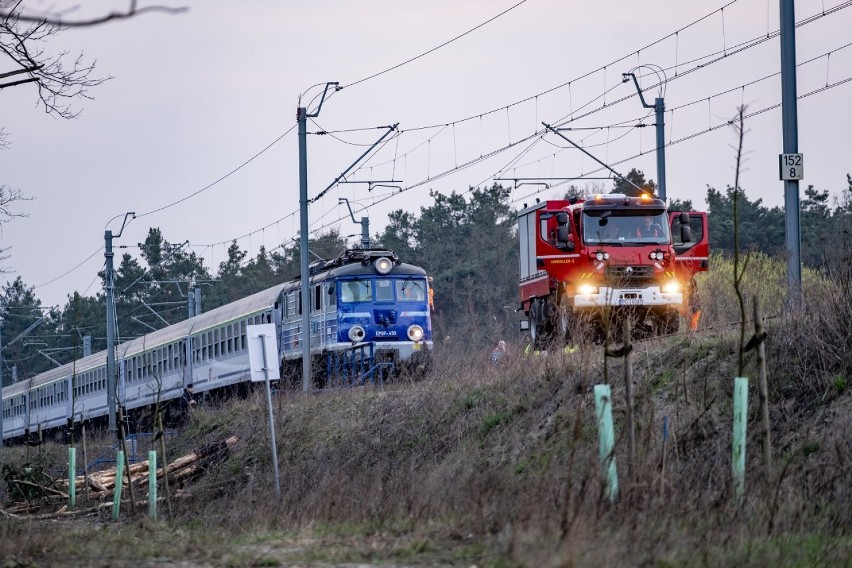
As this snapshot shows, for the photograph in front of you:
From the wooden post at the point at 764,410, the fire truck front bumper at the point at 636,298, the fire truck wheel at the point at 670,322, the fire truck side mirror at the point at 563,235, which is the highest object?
the fire truck side mirror at the point at 563,235

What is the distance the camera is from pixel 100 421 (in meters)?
51.3

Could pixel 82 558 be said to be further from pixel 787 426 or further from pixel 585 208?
pixel 585 208

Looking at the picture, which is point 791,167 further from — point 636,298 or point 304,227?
point 304,227

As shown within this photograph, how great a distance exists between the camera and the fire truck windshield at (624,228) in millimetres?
23781

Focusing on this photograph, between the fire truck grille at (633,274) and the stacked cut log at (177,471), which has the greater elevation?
the fire truck grille at (633,274)

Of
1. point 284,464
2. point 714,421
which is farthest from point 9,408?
point 714,421

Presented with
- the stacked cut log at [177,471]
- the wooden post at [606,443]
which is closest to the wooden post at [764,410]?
the wooden post at [606,443]

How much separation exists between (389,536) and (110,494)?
53.0 ft

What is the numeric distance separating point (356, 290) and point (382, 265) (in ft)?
3.80

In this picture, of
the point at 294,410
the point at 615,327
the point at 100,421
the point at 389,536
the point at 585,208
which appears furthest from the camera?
the point at 100,421

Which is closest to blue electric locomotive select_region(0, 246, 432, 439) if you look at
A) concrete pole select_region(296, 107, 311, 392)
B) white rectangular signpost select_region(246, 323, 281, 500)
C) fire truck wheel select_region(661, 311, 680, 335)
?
concrete pole select_region(296, 107, 311, 392)

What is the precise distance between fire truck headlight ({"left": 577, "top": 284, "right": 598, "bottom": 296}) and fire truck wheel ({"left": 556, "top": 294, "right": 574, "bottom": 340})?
310 millimetres

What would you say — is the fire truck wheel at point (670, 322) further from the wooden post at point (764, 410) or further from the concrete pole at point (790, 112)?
the wooden post at point (764, 410)

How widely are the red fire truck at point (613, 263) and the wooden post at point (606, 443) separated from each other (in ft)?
35.6
